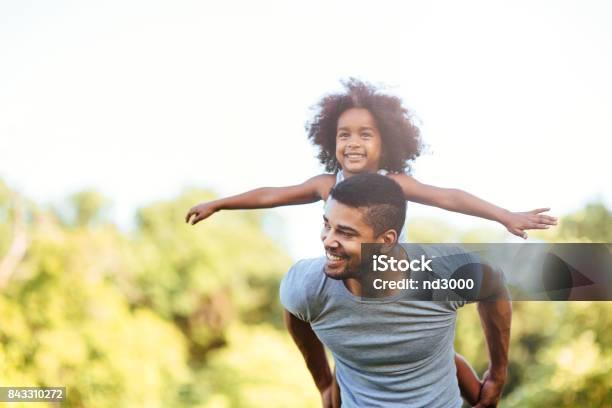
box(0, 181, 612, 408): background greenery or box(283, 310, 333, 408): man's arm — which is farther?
box(0, 181, 612, 408): background greenery

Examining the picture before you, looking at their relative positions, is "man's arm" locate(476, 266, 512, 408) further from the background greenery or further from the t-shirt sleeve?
the background greenery

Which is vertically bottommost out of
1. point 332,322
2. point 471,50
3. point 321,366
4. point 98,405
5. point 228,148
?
point 98,405

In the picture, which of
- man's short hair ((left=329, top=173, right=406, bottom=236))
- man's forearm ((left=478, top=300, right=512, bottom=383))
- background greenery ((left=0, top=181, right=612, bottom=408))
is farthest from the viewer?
background greenery ((left=0, top=181, right=612, bottom=408))

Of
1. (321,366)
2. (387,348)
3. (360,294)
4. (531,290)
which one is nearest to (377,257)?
(360,294)

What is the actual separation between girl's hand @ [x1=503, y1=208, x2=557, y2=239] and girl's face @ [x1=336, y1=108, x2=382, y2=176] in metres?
0.31

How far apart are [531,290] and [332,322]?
0.56 meters

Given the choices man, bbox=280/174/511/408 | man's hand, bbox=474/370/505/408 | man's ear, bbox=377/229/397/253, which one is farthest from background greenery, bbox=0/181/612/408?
man's ear, bbox=377/229/397/253

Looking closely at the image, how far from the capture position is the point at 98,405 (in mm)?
2203

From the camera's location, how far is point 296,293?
146 centimetres

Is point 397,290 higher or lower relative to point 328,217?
lower

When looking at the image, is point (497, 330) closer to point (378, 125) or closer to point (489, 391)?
point (489, 391)

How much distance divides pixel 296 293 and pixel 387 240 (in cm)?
23

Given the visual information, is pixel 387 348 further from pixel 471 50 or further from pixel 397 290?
pixel 471 50

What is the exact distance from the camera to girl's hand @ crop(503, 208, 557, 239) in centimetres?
145
